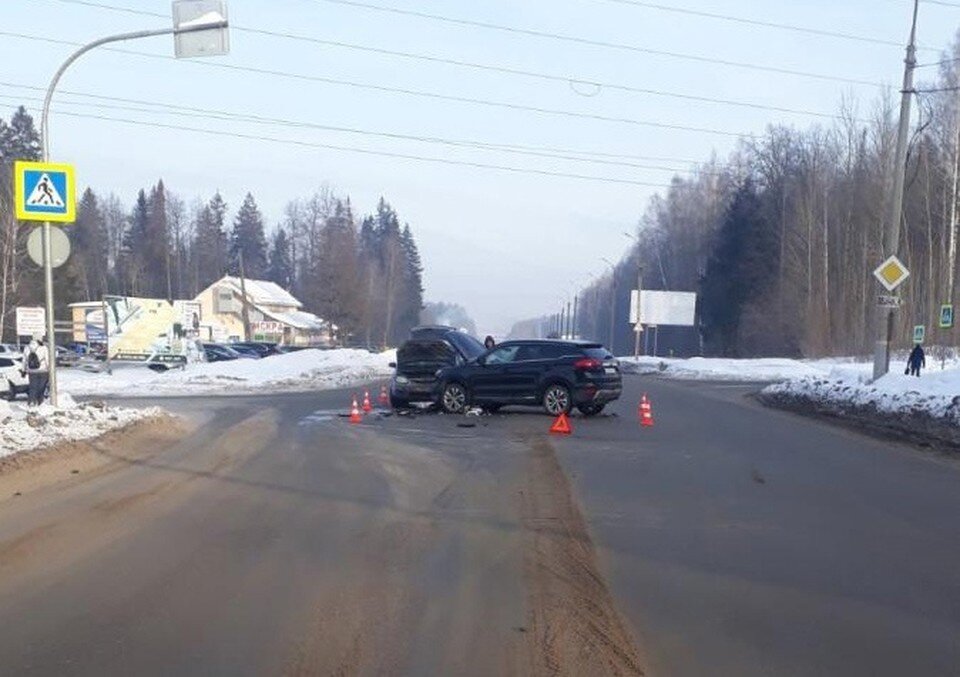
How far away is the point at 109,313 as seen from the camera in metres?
49.8

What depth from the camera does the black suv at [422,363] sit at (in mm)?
24016

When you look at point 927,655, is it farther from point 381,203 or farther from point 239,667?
point 381,203

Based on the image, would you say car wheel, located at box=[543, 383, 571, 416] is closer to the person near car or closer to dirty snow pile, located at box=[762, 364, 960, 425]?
dirty snow pile, located at box=[762, 364, 960, 425]

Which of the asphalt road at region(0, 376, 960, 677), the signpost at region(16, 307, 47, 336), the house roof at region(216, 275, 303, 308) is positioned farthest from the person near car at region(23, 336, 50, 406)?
the house roof at region(216, 275, 303, 308)

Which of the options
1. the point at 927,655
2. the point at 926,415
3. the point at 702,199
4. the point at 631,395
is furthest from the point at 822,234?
the point at 927,655

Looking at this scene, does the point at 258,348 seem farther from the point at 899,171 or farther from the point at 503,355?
the point at 899,171

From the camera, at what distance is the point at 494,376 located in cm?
2277

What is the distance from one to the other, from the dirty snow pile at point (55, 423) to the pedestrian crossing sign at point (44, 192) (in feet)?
10.2

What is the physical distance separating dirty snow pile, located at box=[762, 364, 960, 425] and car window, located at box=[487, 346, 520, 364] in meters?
8.24

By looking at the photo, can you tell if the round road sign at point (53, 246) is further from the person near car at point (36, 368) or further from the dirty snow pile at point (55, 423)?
the person near car at point (36, 368)

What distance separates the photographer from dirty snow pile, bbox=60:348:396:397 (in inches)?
1400

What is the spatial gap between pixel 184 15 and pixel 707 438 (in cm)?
1128

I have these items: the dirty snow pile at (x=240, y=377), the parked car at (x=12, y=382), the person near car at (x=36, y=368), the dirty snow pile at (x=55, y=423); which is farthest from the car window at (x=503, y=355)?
the dirty snow pile at (x=240, y=377)

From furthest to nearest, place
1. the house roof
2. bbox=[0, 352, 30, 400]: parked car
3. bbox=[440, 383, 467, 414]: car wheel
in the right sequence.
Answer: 1. the house roof
2. bbox=[0, 352, 30, 400]: parked car
3. bbox=[440, 383, 467, 414]: car wheel
